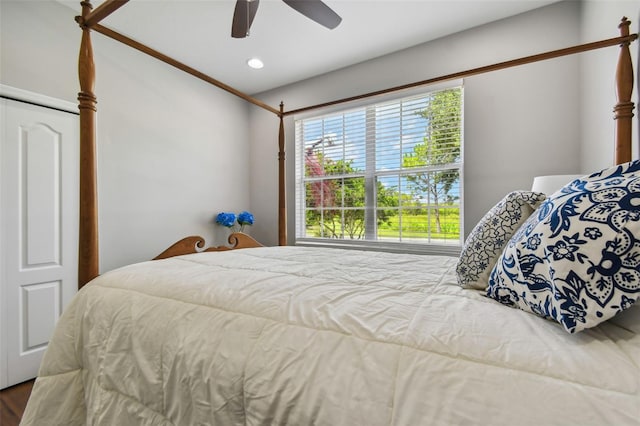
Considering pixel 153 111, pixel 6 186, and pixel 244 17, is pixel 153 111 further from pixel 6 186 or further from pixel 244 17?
pixel 244 17

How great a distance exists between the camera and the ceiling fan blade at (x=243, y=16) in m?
1.74

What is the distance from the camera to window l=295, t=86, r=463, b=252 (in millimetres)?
2547

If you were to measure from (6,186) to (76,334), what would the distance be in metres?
1.49

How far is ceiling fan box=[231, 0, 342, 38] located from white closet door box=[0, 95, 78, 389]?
1.52 m

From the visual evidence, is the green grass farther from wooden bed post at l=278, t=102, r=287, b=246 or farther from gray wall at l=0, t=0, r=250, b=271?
gray wall at l=0, t=0, r=250, b=271

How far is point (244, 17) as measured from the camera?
1.84 metres

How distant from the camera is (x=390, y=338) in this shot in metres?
0.62

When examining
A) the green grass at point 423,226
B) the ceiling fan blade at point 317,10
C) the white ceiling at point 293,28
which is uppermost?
the white ceiling at point 293,28

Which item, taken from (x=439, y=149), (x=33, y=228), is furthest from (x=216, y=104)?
(x=439, y=149)

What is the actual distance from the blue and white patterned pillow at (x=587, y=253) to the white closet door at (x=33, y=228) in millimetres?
2837

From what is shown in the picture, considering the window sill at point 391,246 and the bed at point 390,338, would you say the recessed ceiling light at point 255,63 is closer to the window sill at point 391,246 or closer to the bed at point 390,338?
the window sill at point 391,246

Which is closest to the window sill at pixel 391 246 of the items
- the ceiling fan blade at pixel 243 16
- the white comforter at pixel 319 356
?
the white comforter at pixel 319 356

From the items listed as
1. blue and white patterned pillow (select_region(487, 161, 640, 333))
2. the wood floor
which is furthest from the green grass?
the wood floor

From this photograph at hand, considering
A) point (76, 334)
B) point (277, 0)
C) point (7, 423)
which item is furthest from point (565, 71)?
point (7, 423)
